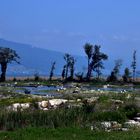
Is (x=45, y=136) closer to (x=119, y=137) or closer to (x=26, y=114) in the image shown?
(x=119, y=137)

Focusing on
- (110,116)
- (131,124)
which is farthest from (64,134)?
(110,116)

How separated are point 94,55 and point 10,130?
396ft

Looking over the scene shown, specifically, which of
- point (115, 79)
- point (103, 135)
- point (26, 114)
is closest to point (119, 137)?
Result: point (103, 135)

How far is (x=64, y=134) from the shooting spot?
23672mm

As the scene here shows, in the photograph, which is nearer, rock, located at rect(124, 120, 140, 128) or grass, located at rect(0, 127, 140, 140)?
grass, located at rect(0, 127, 140, 140)

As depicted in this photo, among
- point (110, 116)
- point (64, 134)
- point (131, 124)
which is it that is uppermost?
point (110, 116)

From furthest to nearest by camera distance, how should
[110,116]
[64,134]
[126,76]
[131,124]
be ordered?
[126,76], [110,116], [131,124], [64,134]

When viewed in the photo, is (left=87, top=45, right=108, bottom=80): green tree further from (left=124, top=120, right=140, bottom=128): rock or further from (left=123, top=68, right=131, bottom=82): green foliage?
(left=124, top=120, right=140, bottom=128): rock

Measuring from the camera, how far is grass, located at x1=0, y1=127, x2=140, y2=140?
22.7 metres

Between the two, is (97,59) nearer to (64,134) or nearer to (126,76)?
(126,76)

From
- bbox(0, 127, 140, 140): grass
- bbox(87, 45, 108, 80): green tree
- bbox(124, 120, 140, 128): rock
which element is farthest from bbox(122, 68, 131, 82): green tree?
bbox(0, 127, 140, 140): grass

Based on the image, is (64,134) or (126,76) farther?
(126,76)

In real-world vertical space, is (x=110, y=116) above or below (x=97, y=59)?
below

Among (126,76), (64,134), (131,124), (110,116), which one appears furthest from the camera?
(126,76)
